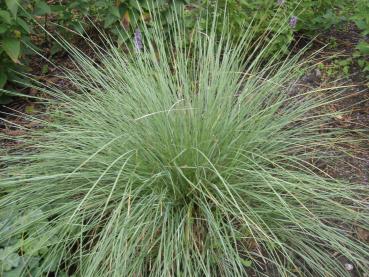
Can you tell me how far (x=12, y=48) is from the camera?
9.61ft

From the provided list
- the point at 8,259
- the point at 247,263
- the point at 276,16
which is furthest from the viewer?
the point at 276,16

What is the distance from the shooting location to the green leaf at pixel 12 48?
9.56 ft

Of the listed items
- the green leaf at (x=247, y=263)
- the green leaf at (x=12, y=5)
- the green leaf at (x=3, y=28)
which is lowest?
the green leaf at (x=247, y=263)

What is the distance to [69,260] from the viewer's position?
2.28 m

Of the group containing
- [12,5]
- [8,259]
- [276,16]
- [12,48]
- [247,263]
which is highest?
[12,5]

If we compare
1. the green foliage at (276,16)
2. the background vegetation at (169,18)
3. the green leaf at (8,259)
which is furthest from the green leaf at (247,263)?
the green foliage at (276,16)

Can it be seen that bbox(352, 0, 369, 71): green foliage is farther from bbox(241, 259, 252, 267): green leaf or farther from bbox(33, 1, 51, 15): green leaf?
bbox(33, 1, 51, 15): green leaf

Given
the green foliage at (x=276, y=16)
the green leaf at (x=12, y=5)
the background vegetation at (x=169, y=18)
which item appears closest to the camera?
the green leaf at (x=12, y=5)

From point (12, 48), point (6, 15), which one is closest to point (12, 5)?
point (6, 15)

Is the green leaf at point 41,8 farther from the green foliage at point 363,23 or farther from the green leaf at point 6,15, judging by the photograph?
the green foliage at point 363,23

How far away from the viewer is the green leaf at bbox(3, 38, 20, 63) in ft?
9.56

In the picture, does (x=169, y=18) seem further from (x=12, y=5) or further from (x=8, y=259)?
(x=8, y=259)

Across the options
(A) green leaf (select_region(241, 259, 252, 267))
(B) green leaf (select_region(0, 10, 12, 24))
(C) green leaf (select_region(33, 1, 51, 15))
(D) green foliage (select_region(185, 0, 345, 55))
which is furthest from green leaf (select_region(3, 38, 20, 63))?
(A) green leaf (select_region(241, 259, 252, 267))

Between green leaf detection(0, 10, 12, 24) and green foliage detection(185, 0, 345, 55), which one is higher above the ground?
green leaf detection(0, 10, 12, 24)
